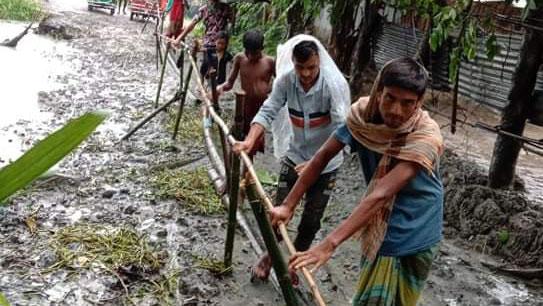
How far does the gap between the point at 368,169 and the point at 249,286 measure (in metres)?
1.70

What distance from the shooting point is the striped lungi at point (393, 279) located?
2178 mm

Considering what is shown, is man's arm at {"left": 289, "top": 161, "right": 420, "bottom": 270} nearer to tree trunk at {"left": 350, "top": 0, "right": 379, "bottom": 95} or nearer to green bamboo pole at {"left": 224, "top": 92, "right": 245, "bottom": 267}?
green bamboo pole at {"left": 224, "top": 92, "right": 245, "bottom": 267}

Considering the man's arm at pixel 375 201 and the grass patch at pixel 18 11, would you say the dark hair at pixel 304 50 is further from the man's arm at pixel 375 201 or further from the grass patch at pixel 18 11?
the grass patch at pixel 18 11

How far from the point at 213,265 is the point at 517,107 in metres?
2.82

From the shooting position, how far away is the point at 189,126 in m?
7.26

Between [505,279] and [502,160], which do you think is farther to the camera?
[502,160]

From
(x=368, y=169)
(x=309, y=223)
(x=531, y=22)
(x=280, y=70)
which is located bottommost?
(x=309, y=223)

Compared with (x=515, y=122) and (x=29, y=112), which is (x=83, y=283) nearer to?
(x=515, y=122)

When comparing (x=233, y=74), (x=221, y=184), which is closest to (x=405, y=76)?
(x=221, y=184)

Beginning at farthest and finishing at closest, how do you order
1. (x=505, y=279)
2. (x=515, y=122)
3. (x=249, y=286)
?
(x=515, y=122), (x=505, y=279), (x=249, y=286)

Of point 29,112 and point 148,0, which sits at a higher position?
point 148,0

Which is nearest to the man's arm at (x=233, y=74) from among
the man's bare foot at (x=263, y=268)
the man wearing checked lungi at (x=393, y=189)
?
the man's bare foot at (x=263, y=268)

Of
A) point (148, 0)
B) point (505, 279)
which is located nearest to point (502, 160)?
point (505, 279)

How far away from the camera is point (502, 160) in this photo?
4.79 meters
